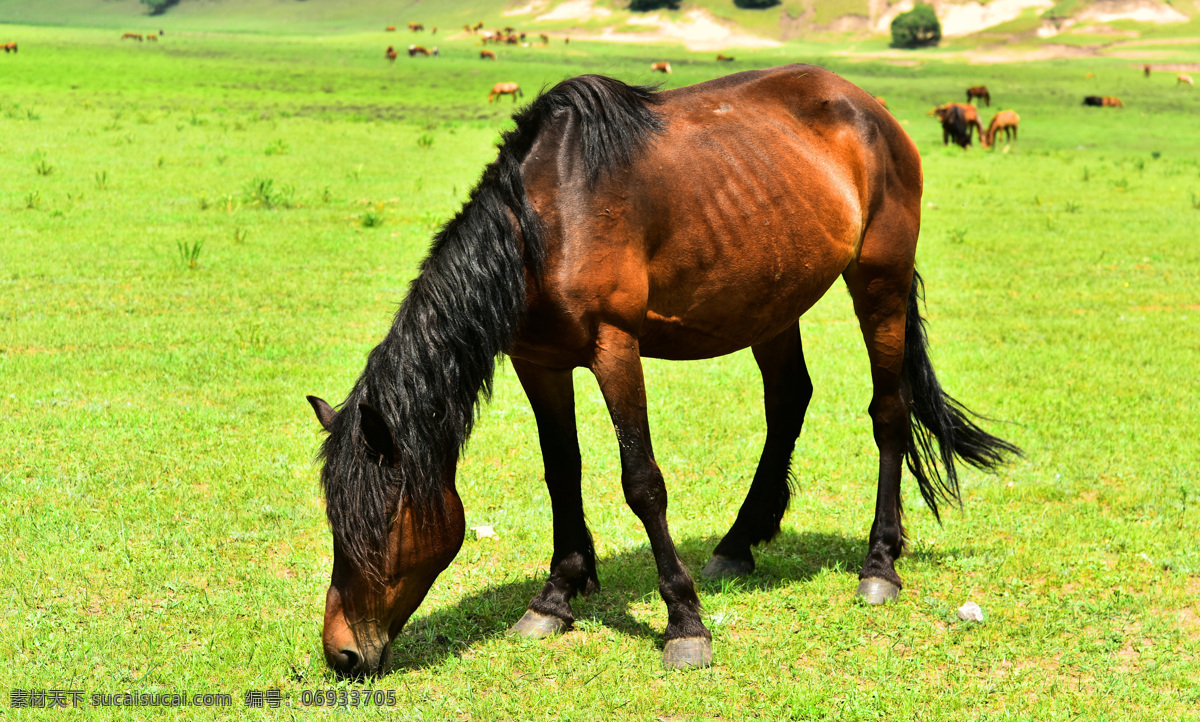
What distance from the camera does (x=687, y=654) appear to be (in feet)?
13.8

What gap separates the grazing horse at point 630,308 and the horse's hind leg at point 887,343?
1 cm

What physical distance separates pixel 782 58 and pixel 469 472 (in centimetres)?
7765

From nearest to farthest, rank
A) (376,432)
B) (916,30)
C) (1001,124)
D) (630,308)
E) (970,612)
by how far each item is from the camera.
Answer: (376,432) → (630,308) → (970,612) → (1001,124) → (916,30)

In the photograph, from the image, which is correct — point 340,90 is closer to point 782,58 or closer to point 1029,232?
point 1029,232

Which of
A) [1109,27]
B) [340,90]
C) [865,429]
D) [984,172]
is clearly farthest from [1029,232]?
[1109,27]

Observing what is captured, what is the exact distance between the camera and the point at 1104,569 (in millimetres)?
5121

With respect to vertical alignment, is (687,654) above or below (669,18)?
below

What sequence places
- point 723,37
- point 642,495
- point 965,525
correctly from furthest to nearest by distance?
point 723,37, point 965,525, point 642,495

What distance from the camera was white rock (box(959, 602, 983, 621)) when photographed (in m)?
4.64

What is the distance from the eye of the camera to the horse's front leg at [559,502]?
4.47m

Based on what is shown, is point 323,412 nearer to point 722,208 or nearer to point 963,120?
point 722,208

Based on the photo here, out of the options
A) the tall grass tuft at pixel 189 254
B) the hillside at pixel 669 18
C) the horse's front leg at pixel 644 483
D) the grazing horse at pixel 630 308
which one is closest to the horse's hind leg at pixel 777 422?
the grazing horse at pixel 630 308

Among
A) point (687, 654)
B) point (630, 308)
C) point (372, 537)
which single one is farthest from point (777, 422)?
point (372, 537)

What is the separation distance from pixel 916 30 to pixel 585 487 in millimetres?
104558
